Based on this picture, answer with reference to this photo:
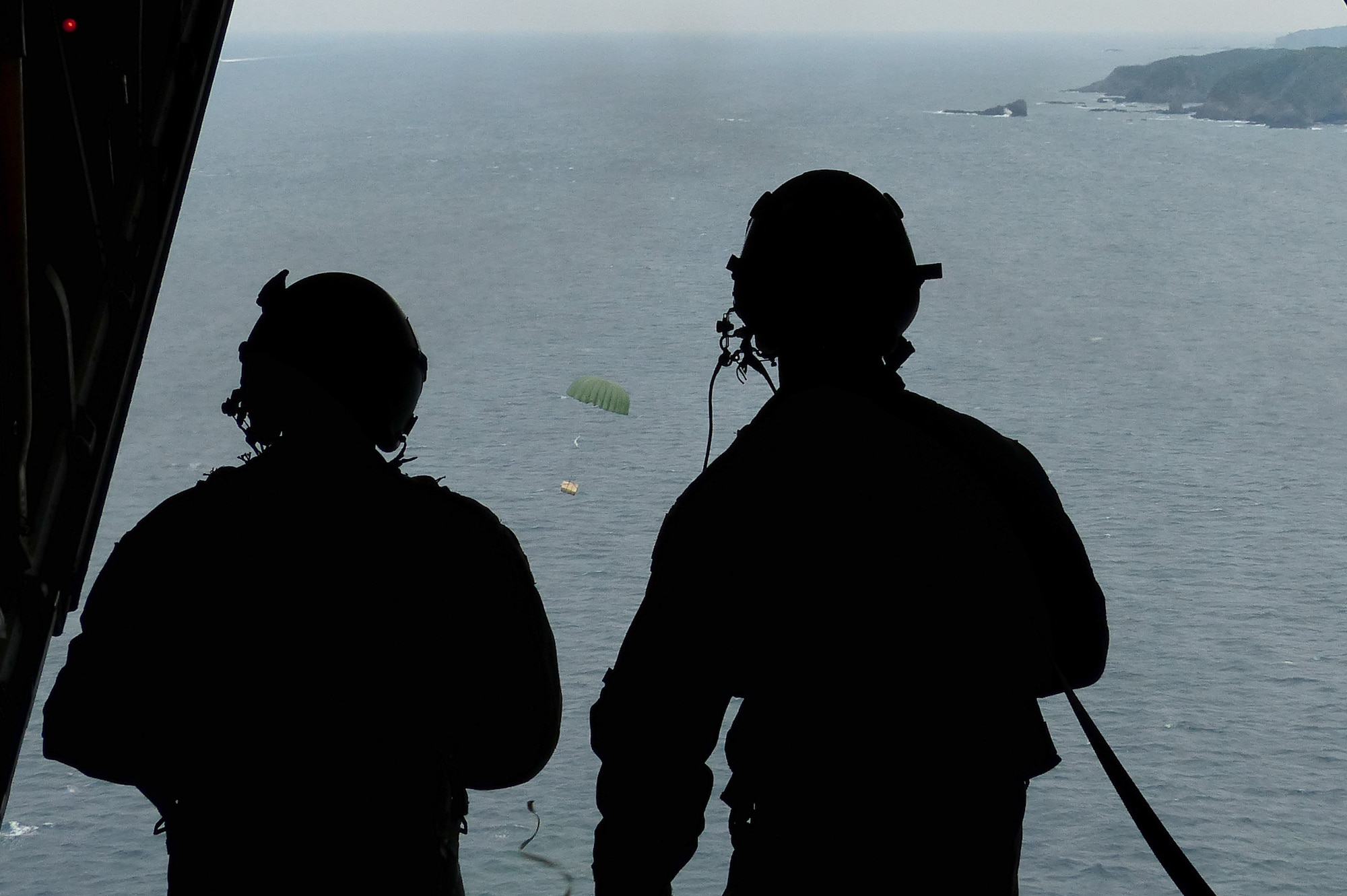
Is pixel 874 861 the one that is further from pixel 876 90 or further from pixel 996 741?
pixel 876 90

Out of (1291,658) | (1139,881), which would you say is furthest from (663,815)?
(1291,658)

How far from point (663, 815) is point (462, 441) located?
63760 millimetres

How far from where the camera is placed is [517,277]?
7744 cm

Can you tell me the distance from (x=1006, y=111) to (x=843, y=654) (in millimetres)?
100630

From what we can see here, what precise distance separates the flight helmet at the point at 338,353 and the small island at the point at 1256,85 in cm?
8710

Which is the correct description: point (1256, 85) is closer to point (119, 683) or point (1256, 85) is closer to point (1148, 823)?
point (1148, 823)

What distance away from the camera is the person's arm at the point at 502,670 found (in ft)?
4.32

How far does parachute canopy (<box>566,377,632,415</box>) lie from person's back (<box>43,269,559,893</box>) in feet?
120

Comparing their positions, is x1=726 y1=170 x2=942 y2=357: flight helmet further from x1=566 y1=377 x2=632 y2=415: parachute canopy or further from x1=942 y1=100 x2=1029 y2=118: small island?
x1=942 y1=100 x2=1029 y2=118: small island

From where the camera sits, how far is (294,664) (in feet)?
4.30

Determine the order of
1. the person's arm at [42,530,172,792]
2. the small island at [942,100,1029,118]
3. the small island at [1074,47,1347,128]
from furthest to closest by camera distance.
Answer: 1. the small island at [942,100,1029,118]
2. the small island at [1074,47,1347,128]
3. the person's arm at [42,530,172,792]

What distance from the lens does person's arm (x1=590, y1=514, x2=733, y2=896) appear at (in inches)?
46.4

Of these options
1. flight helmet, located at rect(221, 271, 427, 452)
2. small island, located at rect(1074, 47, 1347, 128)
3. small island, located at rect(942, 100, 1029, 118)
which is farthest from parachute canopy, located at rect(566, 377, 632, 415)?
small island, located at rect(942, 100, 1029, 118)

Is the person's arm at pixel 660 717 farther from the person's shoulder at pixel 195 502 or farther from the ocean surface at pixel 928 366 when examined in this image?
the ocean surface at pixel 928 366
